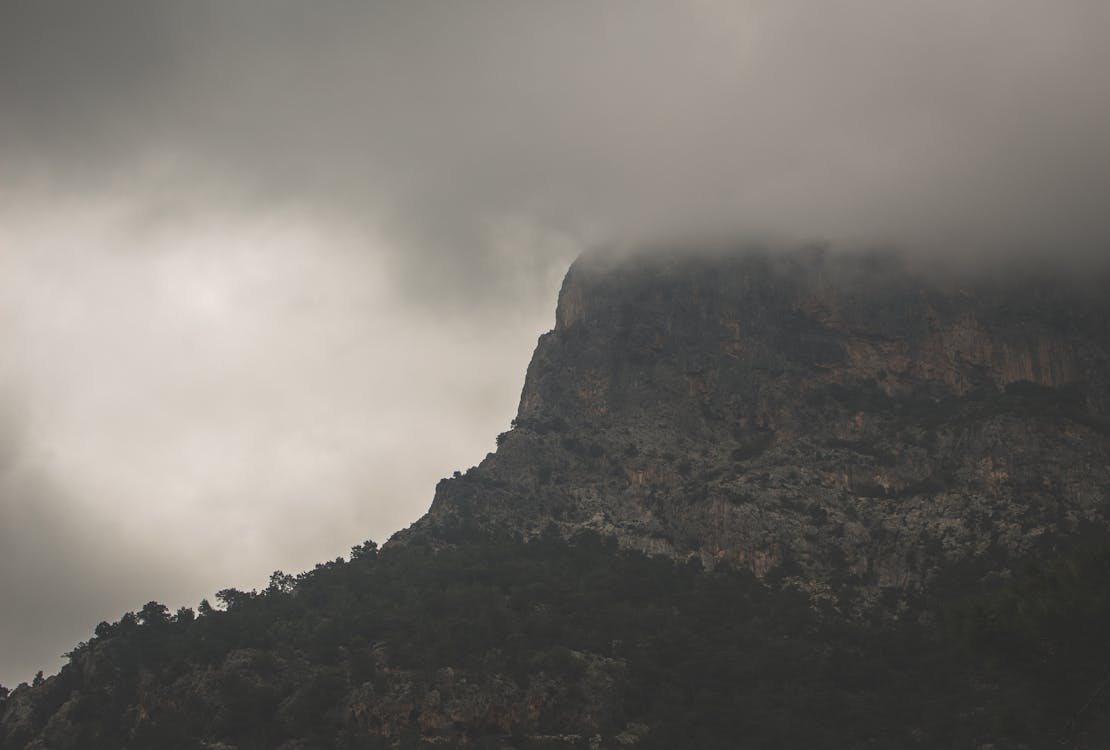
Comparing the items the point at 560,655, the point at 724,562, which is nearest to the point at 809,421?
the point at 724,562

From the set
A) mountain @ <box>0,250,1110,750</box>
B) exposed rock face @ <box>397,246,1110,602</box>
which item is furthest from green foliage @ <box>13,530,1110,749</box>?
exposed rock face @ <box>397,246,1110,602</box>

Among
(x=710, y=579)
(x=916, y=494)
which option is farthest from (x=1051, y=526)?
(x=710, y=579)

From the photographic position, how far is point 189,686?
112m

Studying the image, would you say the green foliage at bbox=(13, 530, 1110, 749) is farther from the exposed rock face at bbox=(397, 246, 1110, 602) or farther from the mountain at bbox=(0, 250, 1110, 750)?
the exposed rock face at bbox=(397, 246, 1110, 602)

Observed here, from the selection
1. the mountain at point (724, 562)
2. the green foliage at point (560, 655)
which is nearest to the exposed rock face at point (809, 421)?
the mountain at point (724, 562)

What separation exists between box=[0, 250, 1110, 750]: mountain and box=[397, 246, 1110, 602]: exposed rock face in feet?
1.42

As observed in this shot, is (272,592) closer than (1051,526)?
No

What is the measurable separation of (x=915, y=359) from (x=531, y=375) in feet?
210

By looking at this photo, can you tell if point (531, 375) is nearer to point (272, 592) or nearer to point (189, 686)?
point (272, 592)

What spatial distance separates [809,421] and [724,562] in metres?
33.3

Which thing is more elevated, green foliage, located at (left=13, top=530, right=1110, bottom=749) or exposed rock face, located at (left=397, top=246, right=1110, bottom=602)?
exposed rock face, located at (left=397, top=246, right=1110, bottom=602)

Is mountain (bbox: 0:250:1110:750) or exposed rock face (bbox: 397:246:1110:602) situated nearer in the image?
mountain (bbox: 0:250:1110:750)

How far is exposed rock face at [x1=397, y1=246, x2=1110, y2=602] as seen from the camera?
136 meters

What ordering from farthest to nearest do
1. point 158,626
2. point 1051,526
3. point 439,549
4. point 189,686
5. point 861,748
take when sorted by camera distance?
1. point 439,549
2. point 158,626
3. point 1051,526
4. point 189,686
5. point 861,748
